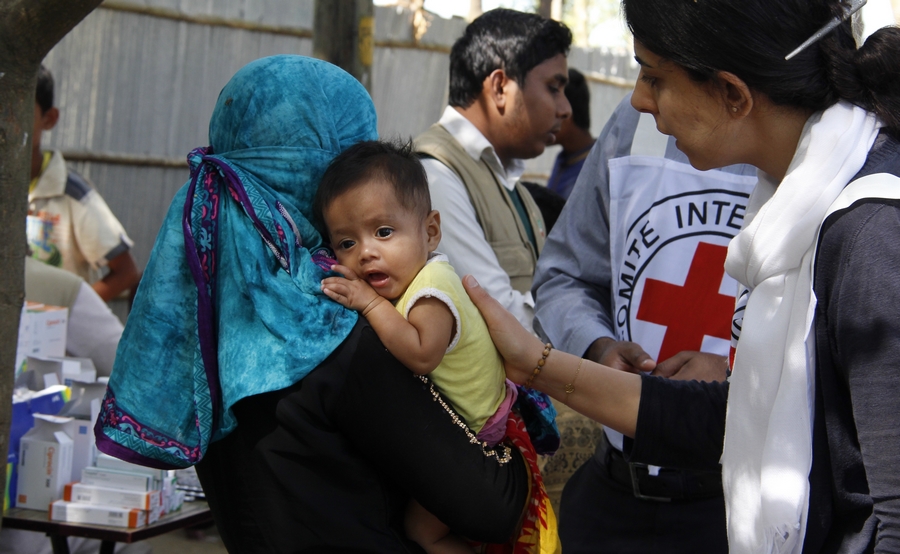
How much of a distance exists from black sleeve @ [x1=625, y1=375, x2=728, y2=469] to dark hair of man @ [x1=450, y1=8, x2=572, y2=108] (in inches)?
69.9

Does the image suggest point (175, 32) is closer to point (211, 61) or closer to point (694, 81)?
point (211, 61)

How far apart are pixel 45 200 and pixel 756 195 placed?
3923mm

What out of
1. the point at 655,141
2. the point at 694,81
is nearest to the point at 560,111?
the point at 655,141

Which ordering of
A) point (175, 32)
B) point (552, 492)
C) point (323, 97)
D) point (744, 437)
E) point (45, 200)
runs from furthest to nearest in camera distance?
point (175, 32)
point (45, 200)
point (552, 492)
point (323, 97)
point (744, 437)

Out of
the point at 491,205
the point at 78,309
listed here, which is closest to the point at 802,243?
the point at 491,205

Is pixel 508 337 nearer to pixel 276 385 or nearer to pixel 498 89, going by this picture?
pixel 276 385

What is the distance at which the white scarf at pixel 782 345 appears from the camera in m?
1.27

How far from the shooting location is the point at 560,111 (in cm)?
343

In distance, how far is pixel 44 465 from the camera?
2.89 m

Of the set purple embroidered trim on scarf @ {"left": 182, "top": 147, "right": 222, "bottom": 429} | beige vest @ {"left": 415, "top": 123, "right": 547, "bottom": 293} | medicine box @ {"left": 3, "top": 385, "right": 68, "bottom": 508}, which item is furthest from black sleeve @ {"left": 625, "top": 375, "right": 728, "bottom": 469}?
medicine box @ {"left": 3, "top": 385, "right": 68, "bottom": 508}

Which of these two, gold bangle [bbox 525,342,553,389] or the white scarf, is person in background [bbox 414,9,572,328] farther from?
the white scarf

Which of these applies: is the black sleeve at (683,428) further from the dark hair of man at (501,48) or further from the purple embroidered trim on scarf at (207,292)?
the dark hair of man at (501,48)

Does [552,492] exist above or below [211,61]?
below

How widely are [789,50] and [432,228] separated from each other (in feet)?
2.56
